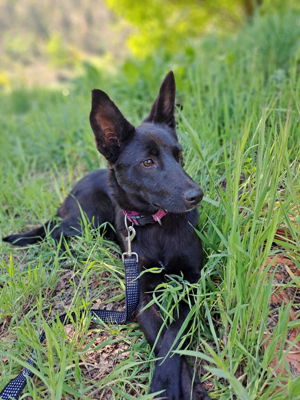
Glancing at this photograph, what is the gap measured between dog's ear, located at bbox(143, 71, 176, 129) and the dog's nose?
2.26 ft

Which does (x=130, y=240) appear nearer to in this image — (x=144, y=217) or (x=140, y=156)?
(x=144, y=217)

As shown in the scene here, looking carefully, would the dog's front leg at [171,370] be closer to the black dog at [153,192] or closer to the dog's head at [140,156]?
the black dog at [153,192]

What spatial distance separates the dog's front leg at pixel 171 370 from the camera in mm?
1459

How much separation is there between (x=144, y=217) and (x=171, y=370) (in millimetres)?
830

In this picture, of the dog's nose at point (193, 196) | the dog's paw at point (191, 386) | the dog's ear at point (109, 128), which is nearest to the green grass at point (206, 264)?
the dog's paw at point (191, 386)

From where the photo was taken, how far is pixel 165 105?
221cm

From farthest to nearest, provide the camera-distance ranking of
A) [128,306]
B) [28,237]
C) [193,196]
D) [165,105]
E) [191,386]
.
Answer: [28,237] < [165,105] < [128,306] < [193,196] < [191,386]

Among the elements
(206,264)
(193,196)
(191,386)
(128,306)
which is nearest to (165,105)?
(193,196)

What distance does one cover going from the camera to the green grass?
4.65ft

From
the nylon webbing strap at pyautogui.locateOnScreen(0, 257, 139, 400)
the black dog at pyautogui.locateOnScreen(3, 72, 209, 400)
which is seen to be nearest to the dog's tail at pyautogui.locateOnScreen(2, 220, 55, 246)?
the black dog at pyautogui.locateOnScreen(3, 72, 209, 400)

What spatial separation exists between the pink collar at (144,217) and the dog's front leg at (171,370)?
0.52m

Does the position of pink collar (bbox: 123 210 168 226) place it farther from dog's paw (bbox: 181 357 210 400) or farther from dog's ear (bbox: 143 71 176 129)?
dog's paw (bbox: 181 357 210 400)

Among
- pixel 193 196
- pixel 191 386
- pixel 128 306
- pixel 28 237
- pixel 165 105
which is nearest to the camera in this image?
pixel 191 386

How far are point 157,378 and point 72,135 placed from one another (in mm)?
A: 3178
